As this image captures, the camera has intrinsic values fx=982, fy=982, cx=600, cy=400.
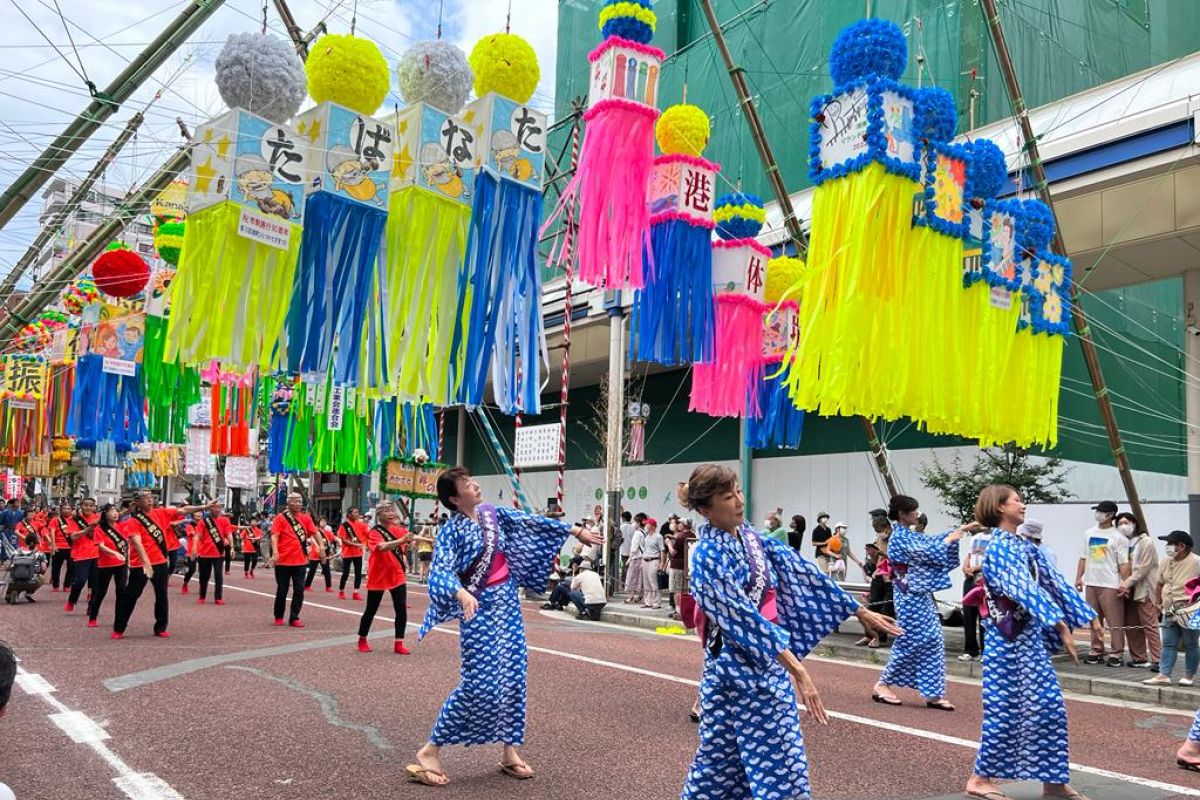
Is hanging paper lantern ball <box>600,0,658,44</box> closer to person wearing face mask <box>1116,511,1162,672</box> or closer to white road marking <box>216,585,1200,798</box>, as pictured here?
white road marking <box>216,585,1200,798</box>

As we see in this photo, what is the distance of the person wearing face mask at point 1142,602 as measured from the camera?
1006 cm

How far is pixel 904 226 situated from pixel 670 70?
57.2ft

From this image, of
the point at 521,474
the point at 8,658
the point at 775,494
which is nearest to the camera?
the point at 8,658

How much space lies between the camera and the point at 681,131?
1059 centimetres

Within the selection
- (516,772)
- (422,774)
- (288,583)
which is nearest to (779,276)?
(288,583)

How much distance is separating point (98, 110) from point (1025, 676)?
7.56 meters

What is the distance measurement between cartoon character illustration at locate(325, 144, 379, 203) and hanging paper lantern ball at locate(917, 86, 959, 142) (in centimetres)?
440

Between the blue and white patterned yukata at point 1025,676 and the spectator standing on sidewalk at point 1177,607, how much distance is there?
168 inches

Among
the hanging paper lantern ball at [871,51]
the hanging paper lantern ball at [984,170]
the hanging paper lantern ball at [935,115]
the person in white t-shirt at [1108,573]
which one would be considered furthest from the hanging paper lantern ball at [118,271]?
the person in white t-shirt at [1108,573]

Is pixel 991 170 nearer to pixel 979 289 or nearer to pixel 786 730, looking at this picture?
pixel 979 289

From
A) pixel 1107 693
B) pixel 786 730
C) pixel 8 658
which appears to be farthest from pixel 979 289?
pixel 8 658

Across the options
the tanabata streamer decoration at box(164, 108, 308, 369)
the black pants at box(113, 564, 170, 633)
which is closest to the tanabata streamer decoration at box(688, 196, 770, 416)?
the tanabata streamer decoration at box(164, 108, 308, 369)

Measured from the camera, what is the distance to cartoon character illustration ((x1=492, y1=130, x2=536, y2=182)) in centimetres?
795

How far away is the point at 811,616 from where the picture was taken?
3.75 m
